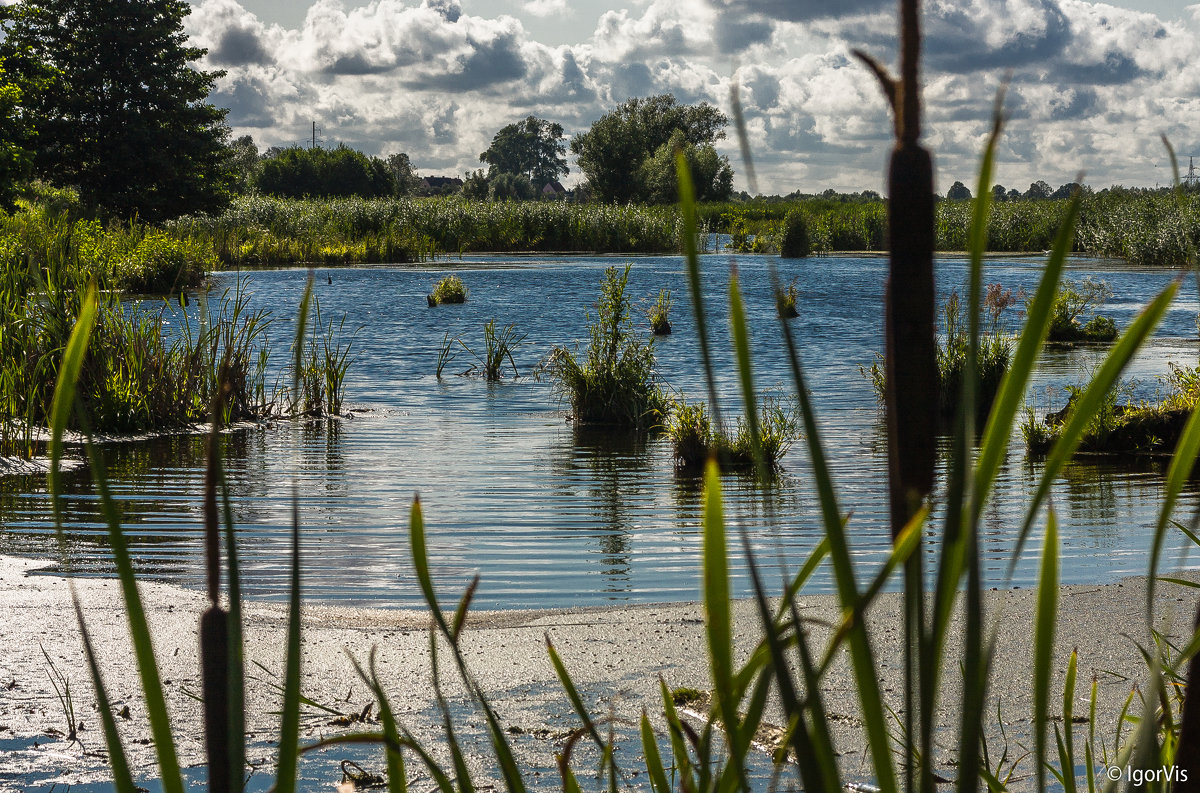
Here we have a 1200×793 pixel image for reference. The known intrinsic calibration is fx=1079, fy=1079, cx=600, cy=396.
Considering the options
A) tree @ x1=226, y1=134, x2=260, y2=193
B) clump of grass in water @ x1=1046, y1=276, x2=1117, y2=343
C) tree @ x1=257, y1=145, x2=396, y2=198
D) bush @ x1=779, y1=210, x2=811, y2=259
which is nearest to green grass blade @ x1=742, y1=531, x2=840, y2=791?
clump of grass in water @ x1=1046, y1=276, x2=1117, y2=343

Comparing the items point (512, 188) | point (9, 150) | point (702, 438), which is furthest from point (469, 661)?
point (512, 188)

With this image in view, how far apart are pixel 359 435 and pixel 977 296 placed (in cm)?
924

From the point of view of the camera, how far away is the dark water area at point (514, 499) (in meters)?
4.74

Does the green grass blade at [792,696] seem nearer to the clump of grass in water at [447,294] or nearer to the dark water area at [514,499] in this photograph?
the dark water area at [514,499]

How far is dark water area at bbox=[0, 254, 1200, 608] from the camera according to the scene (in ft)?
15.6

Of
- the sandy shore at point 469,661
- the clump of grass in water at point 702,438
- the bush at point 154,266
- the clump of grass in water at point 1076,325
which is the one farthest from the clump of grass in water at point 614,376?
the bush at point 154,266

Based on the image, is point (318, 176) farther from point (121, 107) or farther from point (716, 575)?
point (716, 575)

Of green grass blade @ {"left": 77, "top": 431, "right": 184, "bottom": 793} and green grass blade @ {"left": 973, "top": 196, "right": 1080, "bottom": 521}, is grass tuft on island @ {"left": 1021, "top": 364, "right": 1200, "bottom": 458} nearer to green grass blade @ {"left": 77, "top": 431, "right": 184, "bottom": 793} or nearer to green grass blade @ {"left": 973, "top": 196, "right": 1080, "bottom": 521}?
green grass blade @ {"left": 973, "top": 196, "right": 1080, "bottom": 521}

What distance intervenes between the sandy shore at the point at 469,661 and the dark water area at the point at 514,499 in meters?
0.60

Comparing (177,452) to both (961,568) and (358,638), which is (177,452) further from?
(961,568)

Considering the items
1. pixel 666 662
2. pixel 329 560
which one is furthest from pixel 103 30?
pixel 666 662

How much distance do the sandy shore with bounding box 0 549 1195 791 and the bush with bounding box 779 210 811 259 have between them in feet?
110

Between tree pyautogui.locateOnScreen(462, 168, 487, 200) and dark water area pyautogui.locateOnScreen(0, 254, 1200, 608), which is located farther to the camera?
tree pyautogui.locateOnScreen(462, 168, 487, 200)

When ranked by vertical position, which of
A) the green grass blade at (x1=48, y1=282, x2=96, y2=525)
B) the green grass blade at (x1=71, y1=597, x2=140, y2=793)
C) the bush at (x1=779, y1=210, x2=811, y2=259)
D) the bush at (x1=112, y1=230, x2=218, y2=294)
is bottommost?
the green grass blade at (x1=71, y1=597, x2=140, y2=793)
